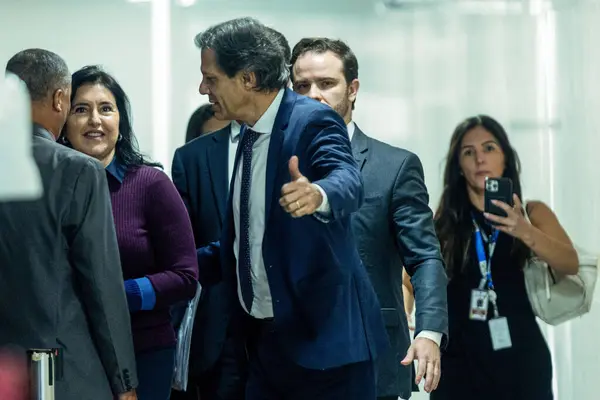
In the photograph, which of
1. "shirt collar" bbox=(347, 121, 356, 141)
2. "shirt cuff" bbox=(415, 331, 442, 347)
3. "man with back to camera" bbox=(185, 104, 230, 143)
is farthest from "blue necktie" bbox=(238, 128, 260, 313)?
"man with back to camera" bbox=(185, 104, 230, 143)

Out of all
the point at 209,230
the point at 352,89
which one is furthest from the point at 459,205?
the point at 209,230

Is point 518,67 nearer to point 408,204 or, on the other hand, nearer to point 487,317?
point 487,317

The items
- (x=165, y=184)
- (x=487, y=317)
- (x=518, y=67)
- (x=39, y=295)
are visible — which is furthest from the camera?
(x=518, y=67)

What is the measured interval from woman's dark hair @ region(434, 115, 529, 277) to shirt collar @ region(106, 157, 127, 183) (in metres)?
1.24

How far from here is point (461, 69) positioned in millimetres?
4523

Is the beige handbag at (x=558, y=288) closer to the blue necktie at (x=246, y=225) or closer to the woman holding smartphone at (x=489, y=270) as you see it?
the woman holding smartphone at (x=489, y=270)

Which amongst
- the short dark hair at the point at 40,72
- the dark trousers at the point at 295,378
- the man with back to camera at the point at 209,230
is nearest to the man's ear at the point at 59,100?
the short dark hair at the point at 40,72

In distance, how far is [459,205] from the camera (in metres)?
3.68

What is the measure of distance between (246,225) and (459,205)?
1421 mm

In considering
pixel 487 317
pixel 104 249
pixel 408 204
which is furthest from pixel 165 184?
pixel 487 317

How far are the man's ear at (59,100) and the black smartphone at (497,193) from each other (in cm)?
159

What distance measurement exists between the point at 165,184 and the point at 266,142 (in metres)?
0.41

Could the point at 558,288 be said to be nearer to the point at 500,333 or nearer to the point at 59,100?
the point at 500,333

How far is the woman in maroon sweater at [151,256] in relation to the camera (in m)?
2.63
